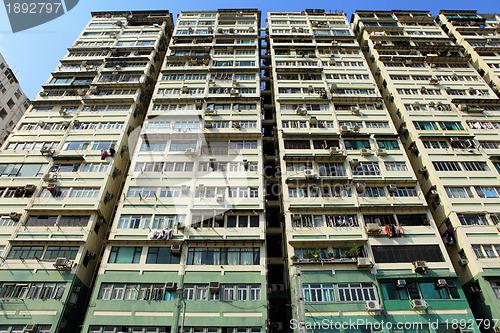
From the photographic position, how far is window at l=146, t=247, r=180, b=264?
26.2 m

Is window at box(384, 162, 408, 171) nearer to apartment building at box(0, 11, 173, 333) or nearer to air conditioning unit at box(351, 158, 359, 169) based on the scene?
air conditioning unit at box(351, 158, 359, 169)

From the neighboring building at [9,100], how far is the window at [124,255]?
2886 cm

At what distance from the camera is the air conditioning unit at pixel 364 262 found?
985 inches

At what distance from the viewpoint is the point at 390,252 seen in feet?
86.1

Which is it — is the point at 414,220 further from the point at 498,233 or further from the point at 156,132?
the point at 156,132

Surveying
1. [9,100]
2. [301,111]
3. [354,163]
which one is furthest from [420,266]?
[9,100]

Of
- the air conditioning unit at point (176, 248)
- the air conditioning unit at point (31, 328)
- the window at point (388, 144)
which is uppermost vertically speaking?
the window at point (388, 144)

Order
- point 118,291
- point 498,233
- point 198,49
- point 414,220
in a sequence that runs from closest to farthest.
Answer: point 118,291
point 498,233
point 414,220
point 198,49

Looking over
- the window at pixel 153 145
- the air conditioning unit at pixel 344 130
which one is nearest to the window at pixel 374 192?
the air conditioning unit at pixel 344 130

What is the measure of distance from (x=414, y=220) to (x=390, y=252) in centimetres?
401

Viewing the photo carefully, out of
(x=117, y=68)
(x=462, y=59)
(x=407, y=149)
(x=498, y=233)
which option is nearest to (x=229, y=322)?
(x=498, y=233)

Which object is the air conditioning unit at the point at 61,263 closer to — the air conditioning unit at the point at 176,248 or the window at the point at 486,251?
the air conditioning unit at the point at 176,248

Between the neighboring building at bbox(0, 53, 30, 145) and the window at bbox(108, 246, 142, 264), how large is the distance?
28.9m

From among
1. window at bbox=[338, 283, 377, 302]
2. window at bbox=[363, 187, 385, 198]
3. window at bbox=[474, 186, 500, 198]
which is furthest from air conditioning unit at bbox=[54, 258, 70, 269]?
window at bbox=[474, 186, 500, 198]
